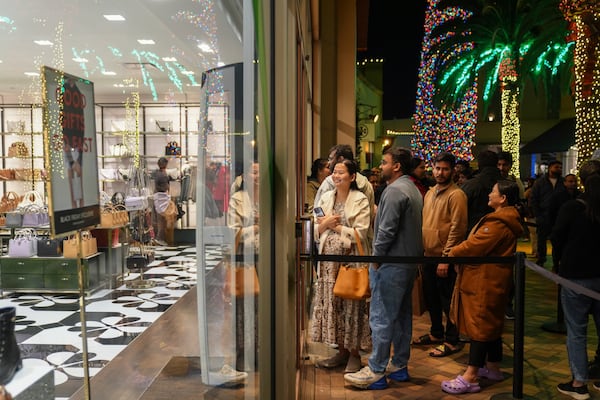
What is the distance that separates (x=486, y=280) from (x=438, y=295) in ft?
4.02

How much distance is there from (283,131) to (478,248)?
89.6 inches

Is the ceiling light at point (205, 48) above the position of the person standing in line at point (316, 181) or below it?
above

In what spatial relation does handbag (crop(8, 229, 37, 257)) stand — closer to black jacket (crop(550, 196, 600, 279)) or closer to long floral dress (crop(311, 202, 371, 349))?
long floral dress (crop(311, 202, 371, 349))

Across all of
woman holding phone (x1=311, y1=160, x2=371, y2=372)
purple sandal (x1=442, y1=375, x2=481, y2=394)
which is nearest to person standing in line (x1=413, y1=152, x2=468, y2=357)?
purple sandal (x1=442, y1=375, x2=481, y2=394)

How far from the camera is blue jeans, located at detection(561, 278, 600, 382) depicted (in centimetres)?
353

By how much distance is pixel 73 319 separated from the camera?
108 cm

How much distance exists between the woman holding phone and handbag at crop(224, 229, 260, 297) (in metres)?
Result: 2.36

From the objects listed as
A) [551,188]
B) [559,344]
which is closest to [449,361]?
[559,344]

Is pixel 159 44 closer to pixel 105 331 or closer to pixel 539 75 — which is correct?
pixel 105 331

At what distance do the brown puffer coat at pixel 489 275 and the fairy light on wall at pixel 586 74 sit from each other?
4.08 meters

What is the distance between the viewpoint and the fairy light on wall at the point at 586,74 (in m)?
6.67

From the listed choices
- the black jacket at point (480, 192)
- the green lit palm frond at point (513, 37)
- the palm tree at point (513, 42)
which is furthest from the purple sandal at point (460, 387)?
the palm tree at point (513, 42)

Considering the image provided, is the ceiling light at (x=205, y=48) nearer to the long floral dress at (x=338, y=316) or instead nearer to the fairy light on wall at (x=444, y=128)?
the long floral dress at (x=338, y=316)

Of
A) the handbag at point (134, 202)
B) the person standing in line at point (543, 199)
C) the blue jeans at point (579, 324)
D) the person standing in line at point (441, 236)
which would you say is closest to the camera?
the handbag at point (134, 202)
